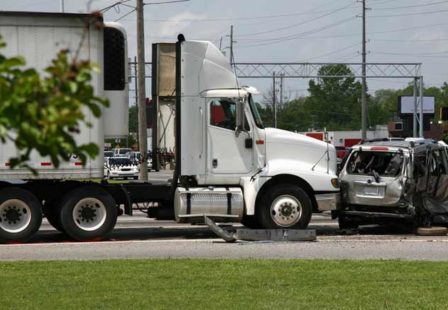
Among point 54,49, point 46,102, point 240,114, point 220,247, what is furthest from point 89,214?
point 46,102

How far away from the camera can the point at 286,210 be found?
14.8 meters

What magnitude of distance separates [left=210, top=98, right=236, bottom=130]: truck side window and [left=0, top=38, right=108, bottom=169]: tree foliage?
39.3 ft

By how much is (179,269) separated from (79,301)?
8.00 feet

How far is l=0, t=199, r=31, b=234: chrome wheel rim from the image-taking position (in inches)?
539

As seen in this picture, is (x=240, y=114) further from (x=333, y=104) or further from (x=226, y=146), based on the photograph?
(x=333, y=104)

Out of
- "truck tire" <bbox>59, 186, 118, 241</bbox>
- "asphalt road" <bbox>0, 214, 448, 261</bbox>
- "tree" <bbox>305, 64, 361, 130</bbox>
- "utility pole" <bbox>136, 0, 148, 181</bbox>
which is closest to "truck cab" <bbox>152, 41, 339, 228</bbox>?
"asphalt road" <bbox>0, 214, 448, 261</bbox>

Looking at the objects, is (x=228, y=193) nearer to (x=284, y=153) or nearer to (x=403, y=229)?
(x=284, y=153)

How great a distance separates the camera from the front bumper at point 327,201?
15.0m

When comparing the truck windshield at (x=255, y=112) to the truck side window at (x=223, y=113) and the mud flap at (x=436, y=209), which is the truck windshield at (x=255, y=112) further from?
the mud flap at (x=436, y=209)

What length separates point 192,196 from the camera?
47.7 ft

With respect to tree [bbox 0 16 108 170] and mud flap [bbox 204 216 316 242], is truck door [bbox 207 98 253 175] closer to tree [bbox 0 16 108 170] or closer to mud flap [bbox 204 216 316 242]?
mud flap [bbox 204 216 316 242]

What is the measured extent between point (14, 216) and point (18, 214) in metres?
0.07

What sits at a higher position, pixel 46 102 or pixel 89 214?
pixel 46 102

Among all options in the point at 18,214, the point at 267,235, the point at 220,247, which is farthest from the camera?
the point at 18,214
